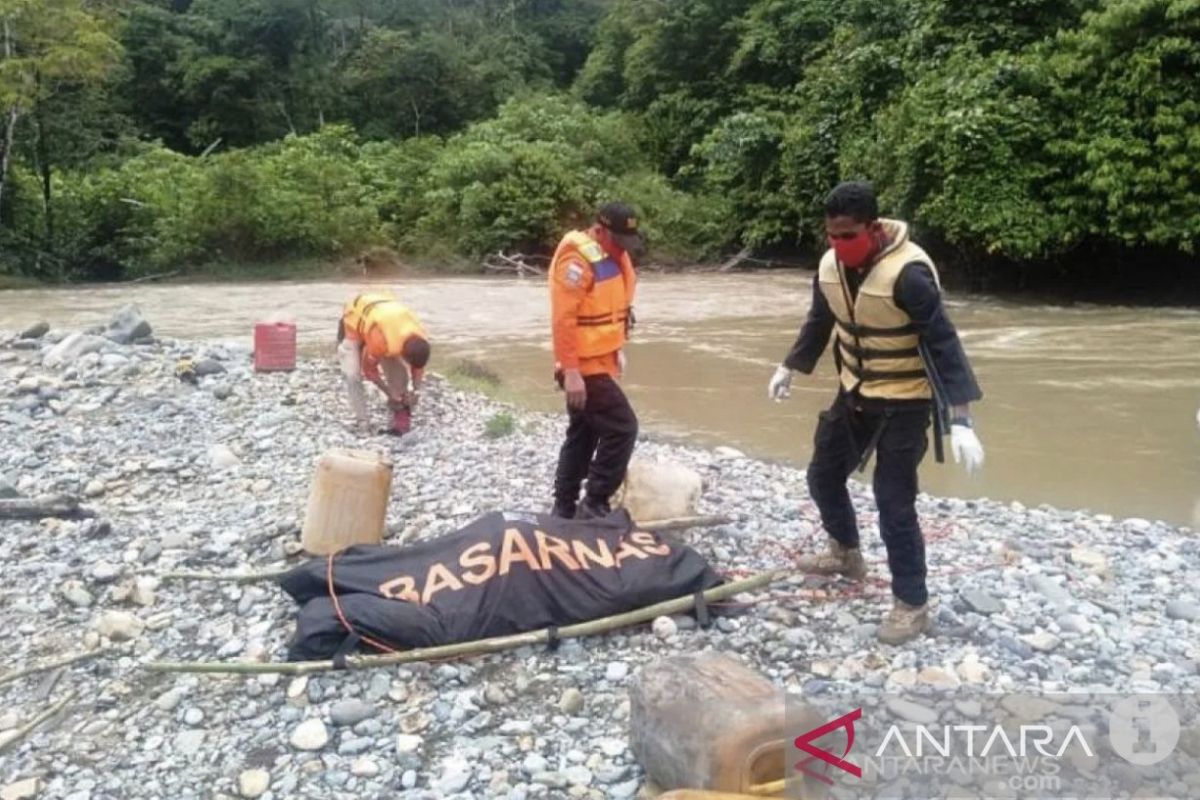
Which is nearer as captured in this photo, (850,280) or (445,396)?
(850,280)

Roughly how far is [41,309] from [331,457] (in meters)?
16.6

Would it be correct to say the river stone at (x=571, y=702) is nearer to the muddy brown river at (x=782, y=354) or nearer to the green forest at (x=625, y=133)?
the muddy brown river at (x=782, y=354)

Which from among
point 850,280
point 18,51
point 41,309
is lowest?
point 41,309

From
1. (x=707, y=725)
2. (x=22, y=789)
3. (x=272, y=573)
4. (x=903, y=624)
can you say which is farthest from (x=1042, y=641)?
(x=22, y=789)

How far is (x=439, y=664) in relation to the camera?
400 centimetres

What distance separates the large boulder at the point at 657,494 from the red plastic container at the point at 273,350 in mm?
5305

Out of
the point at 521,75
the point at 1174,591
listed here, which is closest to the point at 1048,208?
the point at 1174,591

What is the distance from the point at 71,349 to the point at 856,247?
27.3 ft

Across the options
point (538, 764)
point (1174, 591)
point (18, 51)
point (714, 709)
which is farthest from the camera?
point (18, 51)

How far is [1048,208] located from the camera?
19391mm

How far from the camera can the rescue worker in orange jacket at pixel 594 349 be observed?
504cm

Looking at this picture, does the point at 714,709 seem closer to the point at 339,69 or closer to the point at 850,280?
the point at 850,280

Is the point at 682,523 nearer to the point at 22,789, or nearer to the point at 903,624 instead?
the point at 903,624

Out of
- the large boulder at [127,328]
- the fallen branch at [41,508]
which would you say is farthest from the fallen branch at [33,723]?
the large boulder at [127,328]
